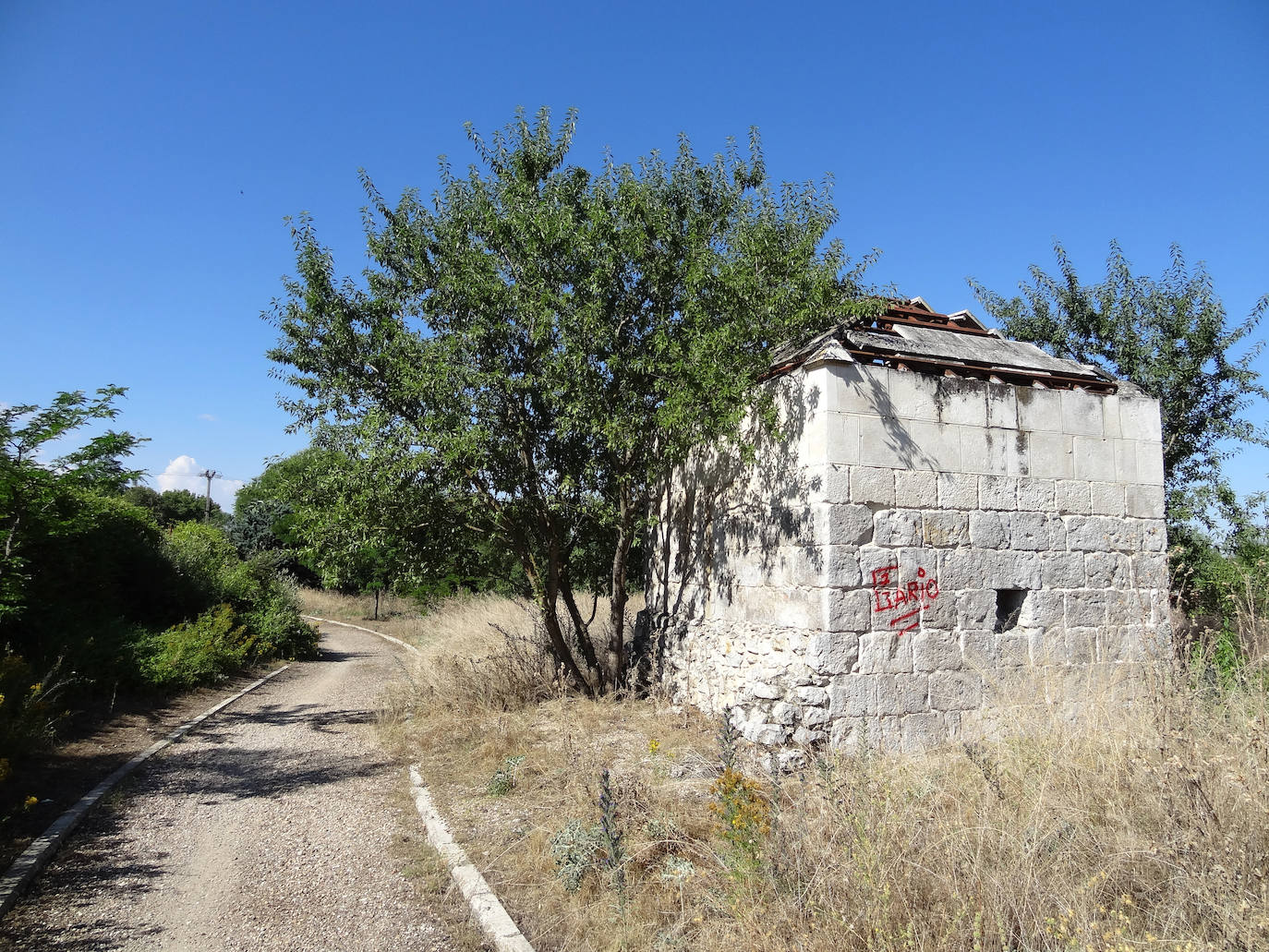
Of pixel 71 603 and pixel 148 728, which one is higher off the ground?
pixel 71 603

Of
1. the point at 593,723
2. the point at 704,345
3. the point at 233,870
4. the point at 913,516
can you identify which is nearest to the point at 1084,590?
the point at 913,516

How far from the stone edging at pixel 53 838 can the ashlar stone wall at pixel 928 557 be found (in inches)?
202

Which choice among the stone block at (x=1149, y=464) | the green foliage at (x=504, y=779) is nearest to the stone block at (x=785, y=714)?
the green foliage at (x=504, y=779)

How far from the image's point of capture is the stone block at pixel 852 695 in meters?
6.19

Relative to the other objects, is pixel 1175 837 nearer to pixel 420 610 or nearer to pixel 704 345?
pixel 704 345

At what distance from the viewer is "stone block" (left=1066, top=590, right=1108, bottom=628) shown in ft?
23.2

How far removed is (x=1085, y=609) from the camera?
7.13m

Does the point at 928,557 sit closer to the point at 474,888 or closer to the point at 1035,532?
the point at 1035,532

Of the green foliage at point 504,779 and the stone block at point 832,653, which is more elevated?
the stone block at point 832,653

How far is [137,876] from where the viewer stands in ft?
15.5

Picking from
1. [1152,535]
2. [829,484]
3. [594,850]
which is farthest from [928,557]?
[594,850]

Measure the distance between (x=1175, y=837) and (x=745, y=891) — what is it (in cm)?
178

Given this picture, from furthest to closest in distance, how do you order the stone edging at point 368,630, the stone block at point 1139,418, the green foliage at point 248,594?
the stone edging at point 368,630, the green foliage at point 248,594, the stone block at point 1139,418

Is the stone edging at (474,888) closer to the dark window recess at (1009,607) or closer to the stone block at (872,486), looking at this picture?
the stone block at (872,486)
